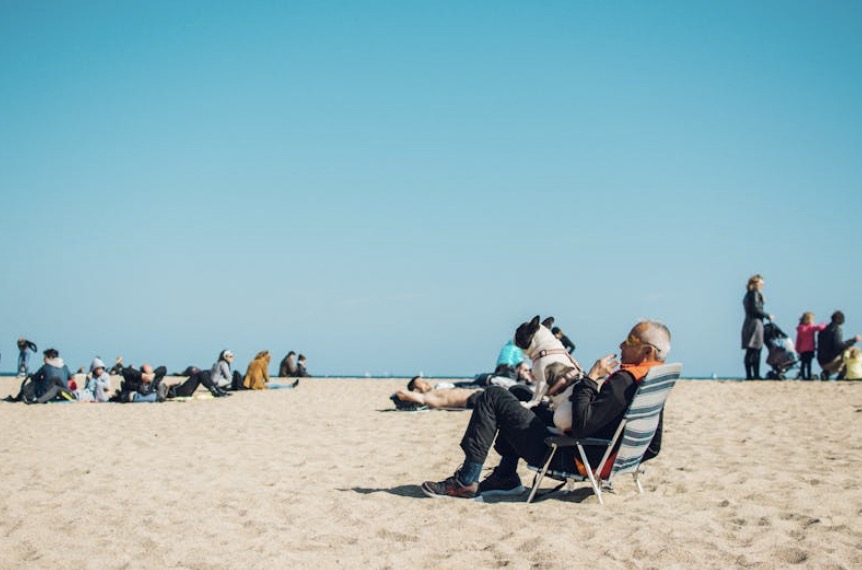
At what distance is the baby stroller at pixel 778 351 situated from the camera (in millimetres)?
16375

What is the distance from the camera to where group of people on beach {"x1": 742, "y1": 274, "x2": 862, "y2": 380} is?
1552cm

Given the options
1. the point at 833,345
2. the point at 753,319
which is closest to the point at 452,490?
the point at 753,319

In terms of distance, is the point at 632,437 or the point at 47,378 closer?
the point at 632,437

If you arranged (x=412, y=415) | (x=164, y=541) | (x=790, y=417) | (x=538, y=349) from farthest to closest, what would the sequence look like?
(x=412, y=415)
(x=790, y=417)
(x=538, y=349)
(x=164, y=541)

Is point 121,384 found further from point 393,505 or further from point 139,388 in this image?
point 393,505

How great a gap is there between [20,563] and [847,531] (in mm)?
4792

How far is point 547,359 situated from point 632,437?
77cm

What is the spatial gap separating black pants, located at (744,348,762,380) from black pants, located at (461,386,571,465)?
1157cm

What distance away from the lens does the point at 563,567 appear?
413 centimetres

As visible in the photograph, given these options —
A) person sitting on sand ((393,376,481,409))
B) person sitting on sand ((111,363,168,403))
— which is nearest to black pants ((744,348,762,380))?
person sitting on sand ((393,376,481,409))

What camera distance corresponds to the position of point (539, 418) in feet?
19.3

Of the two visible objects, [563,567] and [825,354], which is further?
[825,354]

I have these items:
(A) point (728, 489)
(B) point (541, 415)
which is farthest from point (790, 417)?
(B) point (541, 415)

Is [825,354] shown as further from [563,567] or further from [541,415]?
[563,567]
